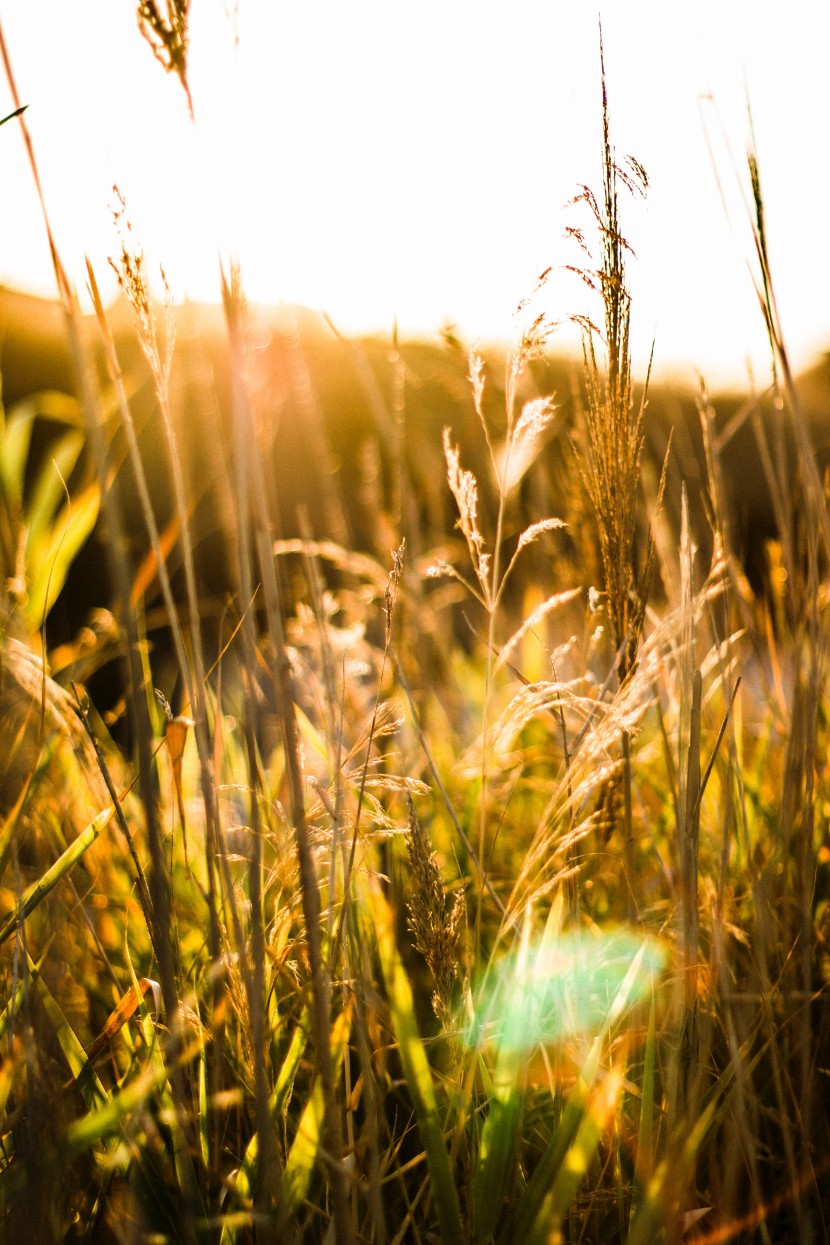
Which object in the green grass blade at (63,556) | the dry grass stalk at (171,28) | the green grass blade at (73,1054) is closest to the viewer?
the dry grass stalk at (171,28)

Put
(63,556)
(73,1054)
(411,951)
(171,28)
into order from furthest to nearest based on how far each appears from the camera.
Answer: (63,556) → (411,951) → (73,1054) → (171,28)

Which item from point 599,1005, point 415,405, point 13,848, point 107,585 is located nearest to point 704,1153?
point 599,1005

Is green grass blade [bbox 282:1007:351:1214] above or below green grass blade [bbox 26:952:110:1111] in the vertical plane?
below

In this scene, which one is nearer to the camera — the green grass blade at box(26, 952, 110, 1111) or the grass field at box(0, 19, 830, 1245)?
the grass field at box(0, 19, 830, 1245)

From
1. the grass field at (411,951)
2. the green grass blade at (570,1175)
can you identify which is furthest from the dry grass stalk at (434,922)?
the green grass blade at (570,1175)

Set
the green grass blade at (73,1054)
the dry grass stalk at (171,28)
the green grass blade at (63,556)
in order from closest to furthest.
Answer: the dry grass stalk at (171,28)
the green grass blade at (73,1054)
the green grass blade at (63,556)

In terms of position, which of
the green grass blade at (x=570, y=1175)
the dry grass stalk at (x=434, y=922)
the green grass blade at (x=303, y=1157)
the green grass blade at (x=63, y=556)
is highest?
the green grass blade at (x=63, y=556)

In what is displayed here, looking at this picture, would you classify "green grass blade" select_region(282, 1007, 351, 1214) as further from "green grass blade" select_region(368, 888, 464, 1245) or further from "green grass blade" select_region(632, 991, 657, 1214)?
"green grass blade" select_region(632, 991, 657, 1214)

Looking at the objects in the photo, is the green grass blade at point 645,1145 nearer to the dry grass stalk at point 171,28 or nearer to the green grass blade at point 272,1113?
the green grass blade at point 272,1113


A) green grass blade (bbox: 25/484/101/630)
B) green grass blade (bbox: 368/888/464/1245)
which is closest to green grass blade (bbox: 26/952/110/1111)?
green grass blade (bbox: 368/888/464/1245)

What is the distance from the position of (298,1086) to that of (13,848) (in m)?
0.42

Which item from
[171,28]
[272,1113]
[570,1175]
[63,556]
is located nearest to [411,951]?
[272,1113]

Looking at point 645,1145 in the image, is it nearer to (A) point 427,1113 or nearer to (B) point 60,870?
(A) point 427,1113

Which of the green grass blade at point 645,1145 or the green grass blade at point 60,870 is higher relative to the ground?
the green grass blade at point 60,870
